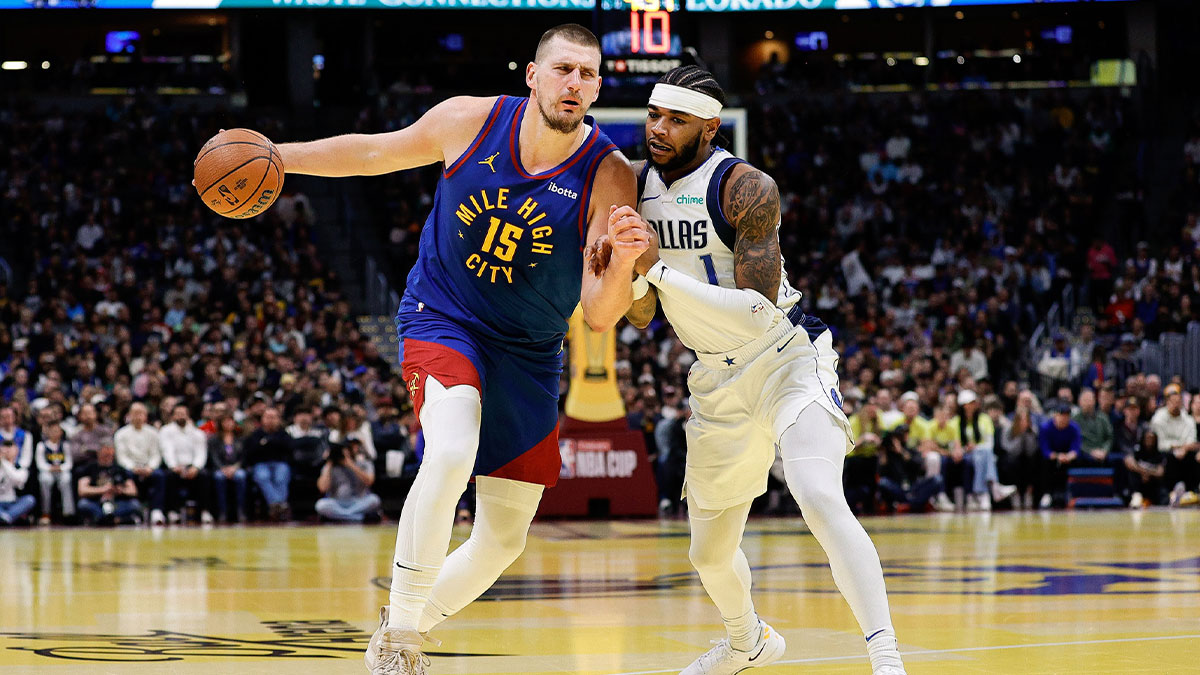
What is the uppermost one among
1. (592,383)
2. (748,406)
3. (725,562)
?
(748,406)

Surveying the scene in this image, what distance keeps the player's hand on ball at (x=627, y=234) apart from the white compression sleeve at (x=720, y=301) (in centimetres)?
24

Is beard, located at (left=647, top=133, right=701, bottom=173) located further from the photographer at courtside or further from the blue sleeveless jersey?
the photographer at courtside

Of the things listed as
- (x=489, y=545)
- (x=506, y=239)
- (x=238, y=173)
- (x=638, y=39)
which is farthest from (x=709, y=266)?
(x=638, y=39)

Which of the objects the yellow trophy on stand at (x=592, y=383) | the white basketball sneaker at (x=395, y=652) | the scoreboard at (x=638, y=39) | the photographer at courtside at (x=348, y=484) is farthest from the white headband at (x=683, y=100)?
the scoreboard at (x=638, y=39)

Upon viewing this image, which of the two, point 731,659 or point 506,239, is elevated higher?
point 506,239

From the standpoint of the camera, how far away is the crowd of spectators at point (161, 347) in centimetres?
1497

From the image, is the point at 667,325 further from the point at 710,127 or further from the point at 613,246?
the point at 613,246

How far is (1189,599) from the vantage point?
27.5 feet

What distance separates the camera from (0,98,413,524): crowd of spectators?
14969 mm

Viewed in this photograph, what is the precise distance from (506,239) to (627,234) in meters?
0.62

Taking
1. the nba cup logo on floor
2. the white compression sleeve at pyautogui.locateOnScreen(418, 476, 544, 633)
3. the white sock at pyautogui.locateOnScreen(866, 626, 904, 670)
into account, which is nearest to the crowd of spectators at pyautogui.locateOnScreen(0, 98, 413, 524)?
the white compression sleeve at pyautogui.locateOnScreen(418, 476, 544, 633)

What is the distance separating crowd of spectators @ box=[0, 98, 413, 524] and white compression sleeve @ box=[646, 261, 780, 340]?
1035 centimetres

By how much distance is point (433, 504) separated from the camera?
4980 millimetres

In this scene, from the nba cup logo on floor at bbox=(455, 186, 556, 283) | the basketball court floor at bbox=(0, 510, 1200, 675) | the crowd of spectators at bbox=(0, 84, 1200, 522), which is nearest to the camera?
the nba cup logo on floor at bbox=(455, 186, 556, 283)
